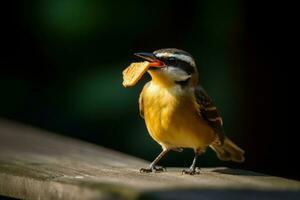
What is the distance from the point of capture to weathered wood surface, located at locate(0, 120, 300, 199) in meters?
3.28

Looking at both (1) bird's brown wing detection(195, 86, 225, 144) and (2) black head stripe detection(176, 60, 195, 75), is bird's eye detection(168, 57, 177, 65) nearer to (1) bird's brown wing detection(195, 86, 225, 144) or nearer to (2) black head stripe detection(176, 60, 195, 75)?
(2) black head stripe detection(176, 60, 195, 75)

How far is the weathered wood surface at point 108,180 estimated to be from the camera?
3.28m

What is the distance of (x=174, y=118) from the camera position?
496 centimetres

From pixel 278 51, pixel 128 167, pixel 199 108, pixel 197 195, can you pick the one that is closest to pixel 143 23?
pixel 278 51

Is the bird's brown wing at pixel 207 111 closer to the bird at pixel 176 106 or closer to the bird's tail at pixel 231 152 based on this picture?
the bird at pixel 176 106

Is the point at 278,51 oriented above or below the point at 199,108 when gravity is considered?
above

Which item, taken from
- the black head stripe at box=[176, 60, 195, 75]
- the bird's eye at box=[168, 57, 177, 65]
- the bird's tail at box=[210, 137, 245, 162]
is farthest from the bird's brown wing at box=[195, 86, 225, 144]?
the bird's tail at box=[210, 137, 245, 162]

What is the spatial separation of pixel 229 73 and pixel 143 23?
3.30 ft

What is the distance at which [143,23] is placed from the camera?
322 inches

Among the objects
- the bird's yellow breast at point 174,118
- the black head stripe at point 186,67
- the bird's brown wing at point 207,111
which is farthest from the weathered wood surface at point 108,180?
the black head stripe at point 186,67

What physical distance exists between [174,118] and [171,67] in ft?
1.02

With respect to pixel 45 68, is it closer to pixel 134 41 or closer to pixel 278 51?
pixel 134 41

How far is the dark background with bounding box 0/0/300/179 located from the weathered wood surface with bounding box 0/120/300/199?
2.44m

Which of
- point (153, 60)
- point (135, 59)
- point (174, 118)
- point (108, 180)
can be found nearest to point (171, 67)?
point (153, 60)
